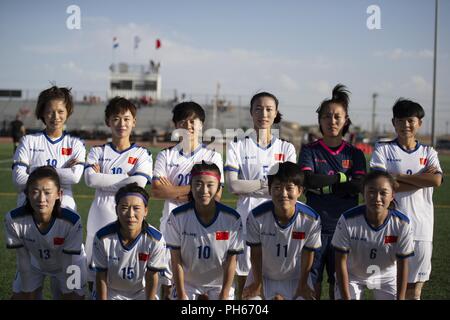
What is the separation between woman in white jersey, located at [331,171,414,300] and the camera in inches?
140

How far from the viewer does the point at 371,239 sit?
364cm

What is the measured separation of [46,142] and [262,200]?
1915 millimetres

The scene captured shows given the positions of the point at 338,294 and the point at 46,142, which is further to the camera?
the point at 46,142

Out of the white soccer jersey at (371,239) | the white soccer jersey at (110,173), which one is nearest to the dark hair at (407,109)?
the white soccer jersey at (371,239)

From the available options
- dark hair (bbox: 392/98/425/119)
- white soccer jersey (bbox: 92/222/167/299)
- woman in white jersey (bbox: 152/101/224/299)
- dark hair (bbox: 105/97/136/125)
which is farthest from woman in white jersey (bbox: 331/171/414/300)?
dark hair (bbox: 105/97/136/125)

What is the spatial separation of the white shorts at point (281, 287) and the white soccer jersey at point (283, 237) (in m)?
0.04

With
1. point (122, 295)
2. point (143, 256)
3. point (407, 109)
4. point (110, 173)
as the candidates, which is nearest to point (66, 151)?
point (110, 173)

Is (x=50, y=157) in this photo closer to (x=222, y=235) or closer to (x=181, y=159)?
(x=181, y=159)

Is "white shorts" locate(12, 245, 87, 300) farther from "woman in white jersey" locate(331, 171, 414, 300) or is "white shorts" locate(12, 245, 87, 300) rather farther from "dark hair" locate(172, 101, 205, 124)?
"woman in white jersey" locate(331, 171, 414, 300)

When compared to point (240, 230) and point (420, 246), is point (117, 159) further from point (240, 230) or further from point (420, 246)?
point (420, 246)

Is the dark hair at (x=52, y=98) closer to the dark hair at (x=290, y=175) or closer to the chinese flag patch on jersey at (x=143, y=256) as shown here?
the chinese flag patch on jersey at (x=143, y=256)

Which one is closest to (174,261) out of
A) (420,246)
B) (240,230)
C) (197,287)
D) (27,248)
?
(197,287)

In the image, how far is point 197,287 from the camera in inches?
147

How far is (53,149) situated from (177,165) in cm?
107
